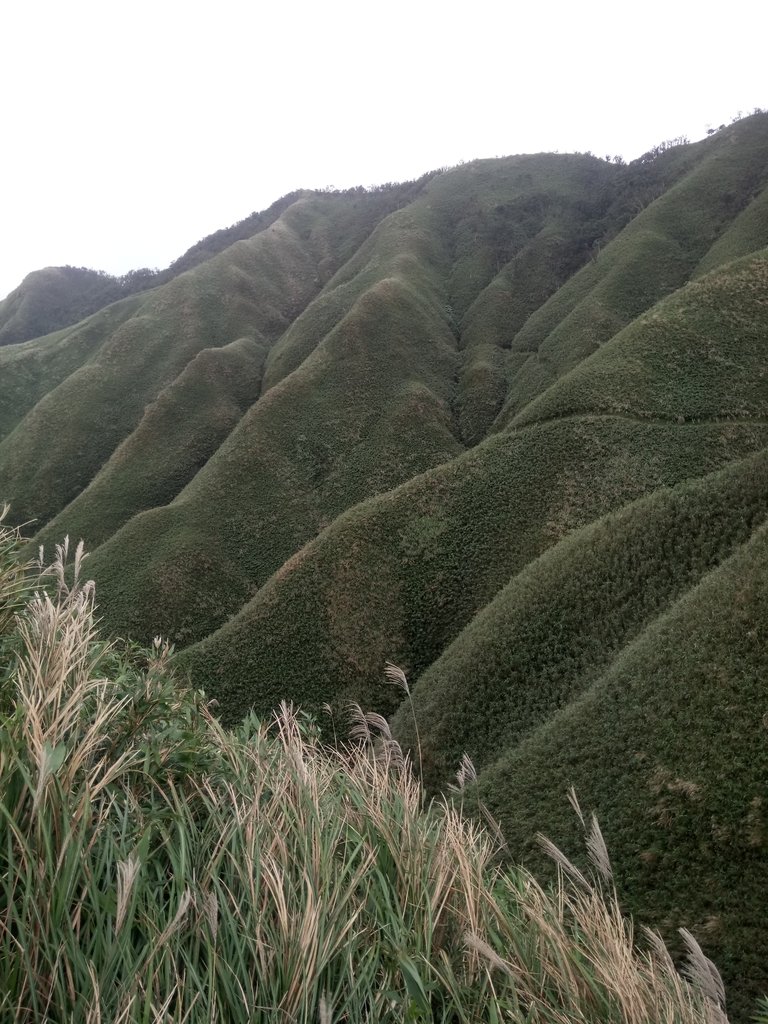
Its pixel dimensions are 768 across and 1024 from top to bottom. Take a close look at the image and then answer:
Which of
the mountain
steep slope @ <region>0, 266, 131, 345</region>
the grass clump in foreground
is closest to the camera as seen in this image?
the grass clump in foreground

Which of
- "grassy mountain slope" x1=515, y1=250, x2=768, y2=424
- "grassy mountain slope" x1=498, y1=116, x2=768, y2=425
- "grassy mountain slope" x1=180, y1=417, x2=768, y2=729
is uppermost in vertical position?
"grassy mountain slope" x1=498, y1=116, x2=768, y2=425

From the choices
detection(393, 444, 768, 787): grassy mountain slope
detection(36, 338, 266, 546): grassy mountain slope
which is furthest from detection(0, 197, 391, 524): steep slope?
detection(393, 444, 768, 787): grassy mountain slope

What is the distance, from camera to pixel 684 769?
12.8m

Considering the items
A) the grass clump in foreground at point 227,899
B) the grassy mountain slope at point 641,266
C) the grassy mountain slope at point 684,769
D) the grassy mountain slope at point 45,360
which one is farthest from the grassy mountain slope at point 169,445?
the grass clump in foreground at point 227,899

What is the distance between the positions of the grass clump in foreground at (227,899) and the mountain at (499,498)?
6.04 meters

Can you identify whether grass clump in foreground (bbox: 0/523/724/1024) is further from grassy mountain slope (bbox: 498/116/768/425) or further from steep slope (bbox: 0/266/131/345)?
steep slope (bbox: 0/266/131/345)

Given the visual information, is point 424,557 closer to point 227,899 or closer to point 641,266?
point 227,899

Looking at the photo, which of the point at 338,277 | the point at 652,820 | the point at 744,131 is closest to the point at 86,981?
the point at 652,820

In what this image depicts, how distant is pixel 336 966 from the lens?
3.62m

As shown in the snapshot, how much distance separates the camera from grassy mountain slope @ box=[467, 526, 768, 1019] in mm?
10695

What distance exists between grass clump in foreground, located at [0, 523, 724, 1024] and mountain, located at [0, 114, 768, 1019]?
604cm

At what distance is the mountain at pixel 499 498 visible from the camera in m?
14.0

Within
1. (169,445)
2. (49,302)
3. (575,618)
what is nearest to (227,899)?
(575,618)

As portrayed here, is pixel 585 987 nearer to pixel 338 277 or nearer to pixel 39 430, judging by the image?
pixel 39 430
